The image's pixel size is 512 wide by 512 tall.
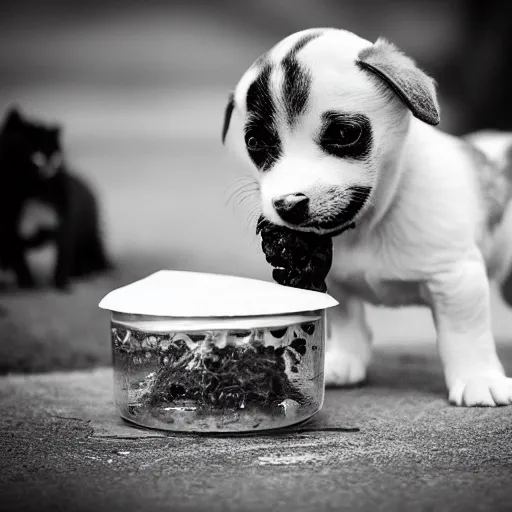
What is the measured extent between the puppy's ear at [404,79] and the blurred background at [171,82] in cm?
130

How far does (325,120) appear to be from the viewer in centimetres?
115

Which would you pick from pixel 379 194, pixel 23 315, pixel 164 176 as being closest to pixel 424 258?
pixel 379 194

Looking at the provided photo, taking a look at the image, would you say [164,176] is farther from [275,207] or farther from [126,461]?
[126,461]

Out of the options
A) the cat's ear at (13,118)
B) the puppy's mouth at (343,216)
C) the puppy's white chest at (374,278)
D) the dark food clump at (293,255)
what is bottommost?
the puppy's white chest at (374,278)

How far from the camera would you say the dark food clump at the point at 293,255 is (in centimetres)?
121

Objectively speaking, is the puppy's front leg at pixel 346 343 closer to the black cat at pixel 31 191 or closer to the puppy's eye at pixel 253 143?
the puppy's eye at pixel 253 143

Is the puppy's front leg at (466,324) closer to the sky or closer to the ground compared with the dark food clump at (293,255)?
closer to the ground

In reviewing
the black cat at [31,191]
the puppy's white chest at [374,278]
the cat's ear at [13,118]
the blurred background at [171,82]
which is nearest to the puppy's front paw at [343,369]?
the puppy's white chest at [374,278]

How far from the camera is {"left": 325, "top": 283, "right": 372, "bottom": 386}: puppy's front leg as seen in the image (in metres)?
1.48

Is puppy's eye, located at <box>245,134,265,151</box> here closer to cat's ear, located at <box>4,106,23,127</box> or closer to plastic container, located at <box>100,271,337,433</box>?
plastic container, located at <box>100,271,337,433</box>

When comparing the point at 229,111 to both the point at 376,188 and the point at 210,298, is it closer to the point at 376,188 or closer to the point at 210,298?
the point at 376,188

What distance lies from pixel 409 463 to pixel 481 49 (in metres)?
2.12

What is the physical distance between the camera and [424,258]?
1310 millimetres

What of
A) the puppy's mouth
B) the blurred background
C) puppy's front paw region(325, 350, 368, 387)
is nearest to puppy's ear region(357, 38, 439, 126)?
the puppy's mouth
